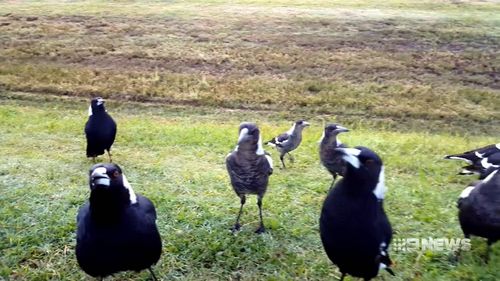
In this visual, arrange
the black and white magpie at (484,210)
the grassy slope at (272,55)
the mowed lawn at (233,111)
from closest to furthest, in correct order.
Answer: the black and white magpie at (484,210)
the mowed lawn at (233,111)
the grassy slope at (272,55)

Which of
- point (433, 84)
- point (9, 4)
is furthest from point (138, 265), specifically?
point (9, 4)

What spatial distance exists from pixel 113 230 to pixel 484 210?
10.1ft

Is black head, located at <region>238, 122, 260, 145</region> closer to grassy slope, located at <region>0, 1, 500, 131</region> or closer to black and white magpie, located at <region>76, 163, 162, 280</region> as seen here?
black and white magpie, located at <region>76, 163, 162, 280</region>

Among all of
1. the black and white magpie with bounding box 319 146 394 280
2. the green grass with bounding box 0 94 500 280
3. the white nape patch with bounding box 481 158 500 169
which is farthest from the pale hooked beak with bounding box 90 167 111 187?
the white nape patch with bounding box 481 158 500 169

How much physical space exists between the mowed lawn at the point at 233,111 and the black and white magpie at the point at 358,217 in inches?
32.0

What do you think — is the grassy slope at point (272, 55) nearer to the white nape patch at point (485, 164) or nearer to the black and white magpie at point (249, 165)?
the white nape patch at point (485, 164)

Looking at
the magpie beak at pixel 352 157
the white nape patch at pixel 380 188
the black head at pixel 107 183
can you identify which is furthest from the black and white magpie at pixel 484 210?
the black head at pixel 107 183

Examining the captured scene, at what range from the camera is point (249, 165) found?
5.66m

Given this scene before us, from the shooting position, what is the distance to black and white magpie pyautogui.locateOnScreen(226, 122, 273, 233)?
5.64 metres

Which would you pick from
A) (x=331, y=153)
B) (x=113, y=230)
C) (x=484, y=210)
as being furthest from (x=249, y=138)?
(x=484, y=210)

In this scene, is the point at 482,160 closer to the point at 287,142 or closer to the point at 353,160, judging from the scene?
the point at 287,142

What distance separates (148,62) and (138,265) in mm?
13966

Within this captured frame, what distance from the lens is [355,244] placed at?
4148mm

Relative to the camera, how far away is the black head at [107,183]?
388 centimetres
